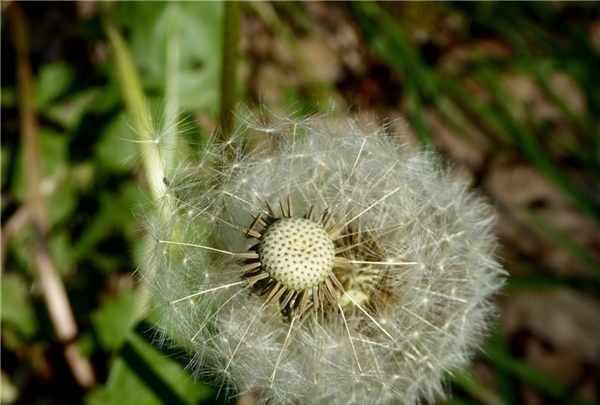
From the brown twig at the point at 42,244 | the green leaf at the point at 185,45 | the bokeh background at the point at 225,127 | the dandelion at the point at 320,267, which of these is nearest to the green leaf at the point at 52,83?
the bokeh background at the point at 225,127

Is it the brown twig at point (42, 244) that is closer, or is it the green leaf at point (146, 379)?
the green leaf at point (146, 379)

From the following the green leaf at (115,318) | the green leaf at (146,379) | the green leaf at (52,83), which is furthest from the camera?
the green leaf at (52,83)

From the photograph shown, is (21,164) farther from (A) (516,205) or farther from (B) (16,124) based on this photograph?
(A) (516,205)

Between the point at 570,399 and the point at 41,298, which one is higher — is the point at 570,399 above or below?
above

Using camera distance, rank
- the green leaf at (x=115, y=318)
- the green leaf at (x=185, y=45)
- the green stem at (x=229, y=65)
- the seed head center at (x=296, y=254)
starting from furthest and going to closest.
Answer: the green leaf at (x=185, y=45) < the green leaf at (x=115, y=318) < the green stem at (x=229, y=65) < the seed head center at (x=296, y=254)

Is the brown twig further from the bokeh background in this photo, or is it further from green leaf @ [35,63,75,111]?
green leaf @ [35,63,75,111]

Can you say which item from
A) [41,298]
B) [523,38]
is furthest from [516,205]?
[41,298]

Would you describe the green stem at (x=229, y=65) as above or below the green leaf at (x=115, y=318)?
above

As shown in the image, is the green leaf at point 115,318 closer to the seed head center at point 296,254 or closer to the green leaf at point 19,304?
the green leaf at point 19,304

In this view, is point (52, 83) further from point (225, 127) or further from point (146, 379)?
point (146, 379)
